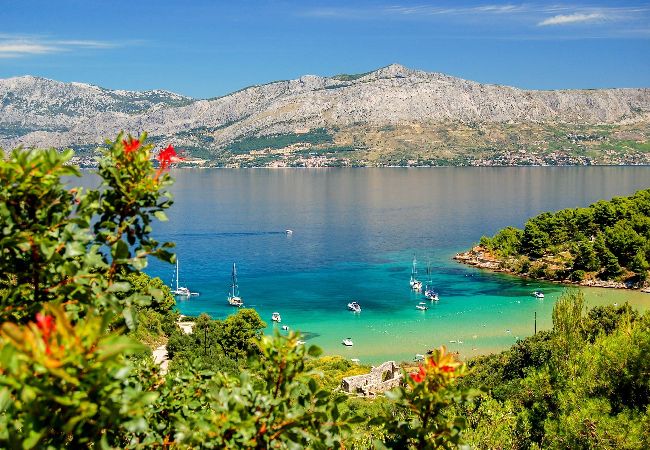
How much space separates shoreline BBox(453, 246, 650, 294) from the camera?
55.0 m

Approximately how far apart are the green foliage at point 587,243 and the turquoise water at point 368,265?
3.80 metres

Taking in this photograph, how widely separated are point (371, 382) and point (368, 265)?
37787mm

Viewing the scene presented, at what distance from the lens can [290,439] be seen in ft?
12.0

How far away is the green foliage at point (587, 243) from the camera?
57.0 metres

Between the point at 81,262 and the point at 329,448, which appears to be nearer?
the point at 81,262

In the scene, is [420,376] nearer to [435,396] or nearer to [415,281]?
[435,396]

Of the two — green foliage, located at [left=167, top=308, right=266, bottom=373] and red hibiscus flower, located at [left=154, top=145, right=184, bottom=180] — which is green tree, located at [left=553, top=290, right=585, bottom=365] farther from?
red hibiscus flower, located at [left=154, top=145, right=184, bottom=180]

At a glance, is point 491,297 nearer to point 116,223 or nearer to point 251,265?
point 251,265

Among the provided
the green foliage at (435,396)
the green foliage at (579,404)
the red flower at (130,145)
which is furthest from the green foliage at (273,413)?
the green foliage at (579,404)

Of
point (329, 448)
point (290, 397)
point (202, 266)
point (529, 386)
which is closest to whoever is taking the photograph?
point (290, 397)

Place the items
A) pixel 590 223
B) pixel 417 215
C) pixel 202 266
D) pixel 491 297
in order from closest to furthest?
pixel 491 297
pixel 590 223
pixel 202 266
pixel 417 215

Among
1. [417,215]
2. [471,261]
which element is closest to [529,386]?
[471,261]

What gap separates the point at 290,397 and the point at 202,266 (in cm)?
6768

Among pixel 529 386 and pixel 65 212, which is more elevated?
pixel 65 212
